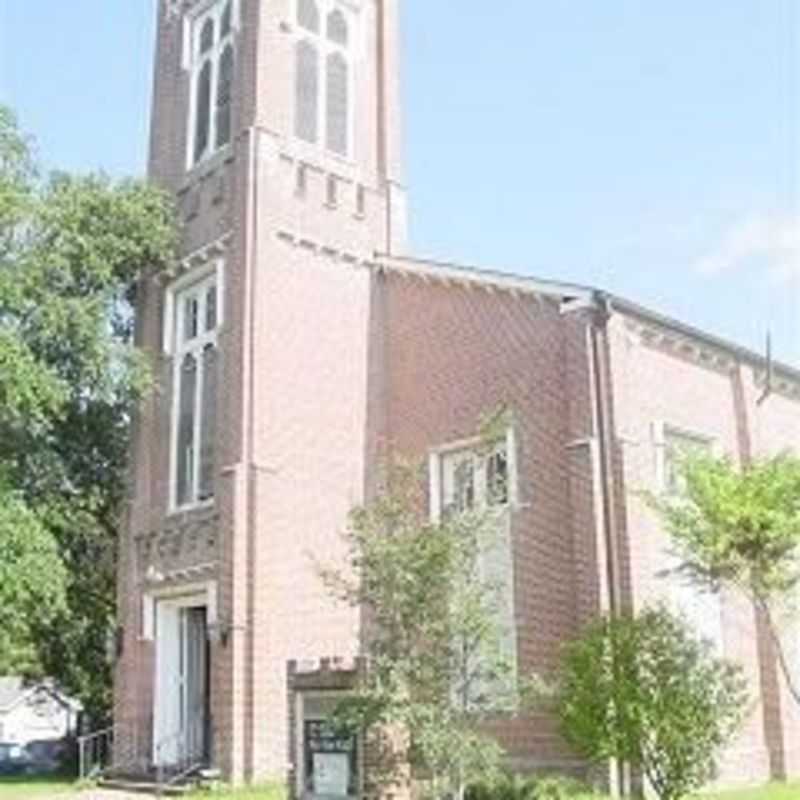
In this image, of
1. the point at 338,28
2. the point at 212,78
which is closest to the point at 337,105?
the point at 338,28

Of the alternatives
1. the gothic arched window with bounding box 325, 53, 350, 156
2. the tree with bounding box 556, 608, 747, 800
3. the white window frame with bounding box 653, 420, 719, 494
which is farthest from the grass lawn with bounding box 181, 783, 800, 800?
the gothic arched window with bounding box 325, 53, 350, 156

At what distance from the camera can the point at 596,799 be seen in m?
18.7

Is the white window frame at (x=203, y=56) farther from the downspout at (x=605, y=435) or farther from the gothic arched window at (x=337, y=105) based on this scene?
the downspout at (x=605, y=435)

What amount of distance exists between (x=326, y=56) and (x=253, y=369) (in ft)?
28.9

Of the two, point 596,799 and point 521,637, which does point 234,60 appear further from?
point 596,799

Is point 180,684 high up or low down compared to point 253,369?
down

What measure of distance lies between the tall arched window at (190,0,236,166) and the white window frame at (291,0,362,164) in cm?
157

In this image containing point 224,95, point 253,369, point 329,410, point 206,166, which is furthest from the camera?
point 224,95

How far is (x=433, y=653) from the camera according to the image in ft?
51.3

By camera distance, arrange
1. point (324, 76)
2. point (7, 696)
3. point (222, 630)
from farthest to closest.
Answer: point (7, 696) < point (324, 76) < point (222, 630)

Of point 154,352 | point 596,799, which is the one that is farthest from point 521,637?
point 154,352

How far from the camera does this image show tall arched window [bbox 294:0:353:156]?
93.1 ft

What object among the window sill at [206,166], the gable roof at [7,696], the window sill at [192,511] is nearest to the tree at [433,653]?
the window sill at [192,511]

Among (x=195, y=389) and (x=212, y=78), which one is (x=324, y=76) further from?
(x=195, y=389)
